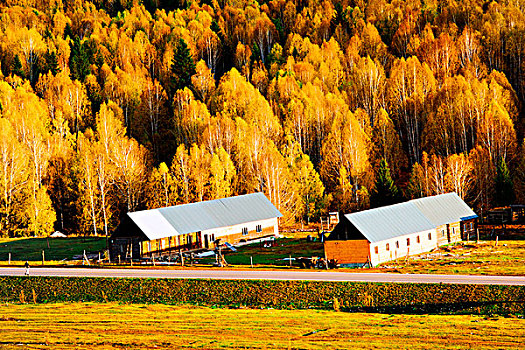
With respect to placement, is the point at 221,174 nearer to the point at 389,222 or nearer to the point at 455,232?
the point at 455,232

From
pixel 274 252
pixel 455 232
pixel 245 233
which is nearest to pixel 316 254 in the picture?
pixel 274 252

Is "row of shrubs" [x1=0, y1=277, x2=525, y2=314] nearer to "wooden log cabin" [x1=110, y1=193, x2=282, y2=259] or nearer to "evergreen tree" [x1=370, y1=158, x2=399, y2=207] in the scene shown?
"wooden log cabin" [x1=110, y1=193, x2=282, y2=259]

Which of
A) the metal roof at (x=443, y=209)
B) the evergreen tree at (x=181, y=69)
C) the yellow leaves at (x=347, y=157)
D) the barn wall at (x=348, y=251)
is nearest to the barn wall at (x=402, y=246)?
the barn wall at (x=348, y=251)

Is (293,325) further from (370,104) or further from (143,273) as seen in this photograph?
(370,104)

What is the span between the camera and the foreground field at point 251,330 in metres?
42.2

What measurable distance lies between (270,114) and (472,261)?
54322 millimetres

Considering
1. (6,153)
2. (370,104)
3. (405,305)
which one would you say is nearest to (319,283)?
(405,305)

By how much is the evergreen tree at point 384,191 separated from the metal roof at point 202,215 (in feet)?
47.1

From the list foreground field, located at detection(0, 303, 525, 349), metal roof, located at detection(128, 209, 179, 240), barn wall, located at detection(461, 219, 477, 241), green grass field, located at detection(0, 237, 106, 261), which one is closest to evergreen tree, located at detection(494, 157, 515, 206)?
barn wall, located at detection(461, 219, 477, 241)

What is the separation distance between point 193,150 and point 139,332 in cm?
5653

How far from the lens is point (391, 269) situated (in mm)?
60750

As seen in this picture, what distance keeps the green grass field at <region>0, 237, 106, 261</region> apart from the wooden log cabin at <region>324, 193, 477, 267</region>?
27.9 m

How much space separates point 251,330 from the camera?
46.0 m

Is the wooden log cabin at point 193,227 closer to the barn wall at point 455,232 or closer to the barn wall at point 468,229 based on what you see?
the barn wall at point 455,232
